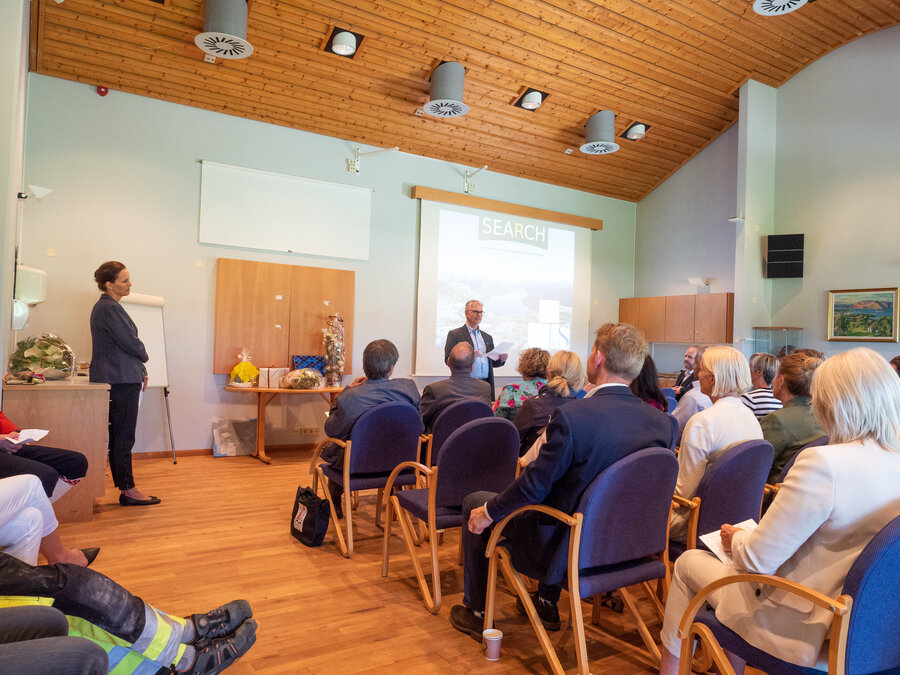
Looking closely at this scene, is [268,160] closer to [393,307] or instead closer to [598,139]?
[393,307]

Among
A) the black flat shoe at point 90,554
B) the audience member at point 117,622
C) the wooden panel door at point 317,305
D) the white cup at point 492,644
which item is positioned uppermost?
the wooden panel door at point 317,305

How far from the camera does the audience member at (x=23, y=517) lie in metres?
2.28

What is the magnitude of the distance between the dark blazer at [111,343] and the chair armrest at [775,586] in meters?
3.94

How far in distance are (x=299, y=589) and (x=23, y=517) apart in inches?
49.4

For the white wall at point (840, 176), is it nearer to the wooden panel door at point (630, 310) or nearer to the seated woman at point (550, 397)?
the wooden panel door at point (630, 310)

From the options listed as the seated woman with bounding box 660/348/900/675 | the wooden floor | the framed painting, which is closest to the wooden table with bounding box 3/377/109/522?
the wooden floor

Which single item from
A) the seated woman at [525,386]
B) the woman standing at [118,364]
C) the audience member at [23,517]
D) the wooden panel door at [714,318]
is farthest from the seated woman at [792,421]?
the wooden panel door at [714,318]

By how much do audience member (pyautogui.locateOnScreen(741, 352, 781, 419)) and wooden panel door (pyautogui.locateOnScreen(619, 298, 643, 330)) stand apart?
5.49 m

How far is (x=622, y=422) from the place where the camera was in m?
2.06

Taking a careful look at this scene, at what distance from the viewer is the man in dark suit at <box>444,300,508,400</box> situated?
6.18m

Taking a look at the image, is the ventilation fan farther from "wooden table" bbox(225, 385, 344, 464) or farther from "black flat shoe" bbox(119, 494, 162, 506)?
"black flat shoe" bbox(119, 494, 162, 506)

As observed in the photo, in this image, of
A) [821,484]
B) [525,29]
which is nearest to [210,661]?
[821,484]

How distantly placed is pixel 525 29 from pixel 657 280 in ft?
15.7

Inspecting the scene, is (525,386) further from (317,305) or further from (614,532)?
(317,305)
